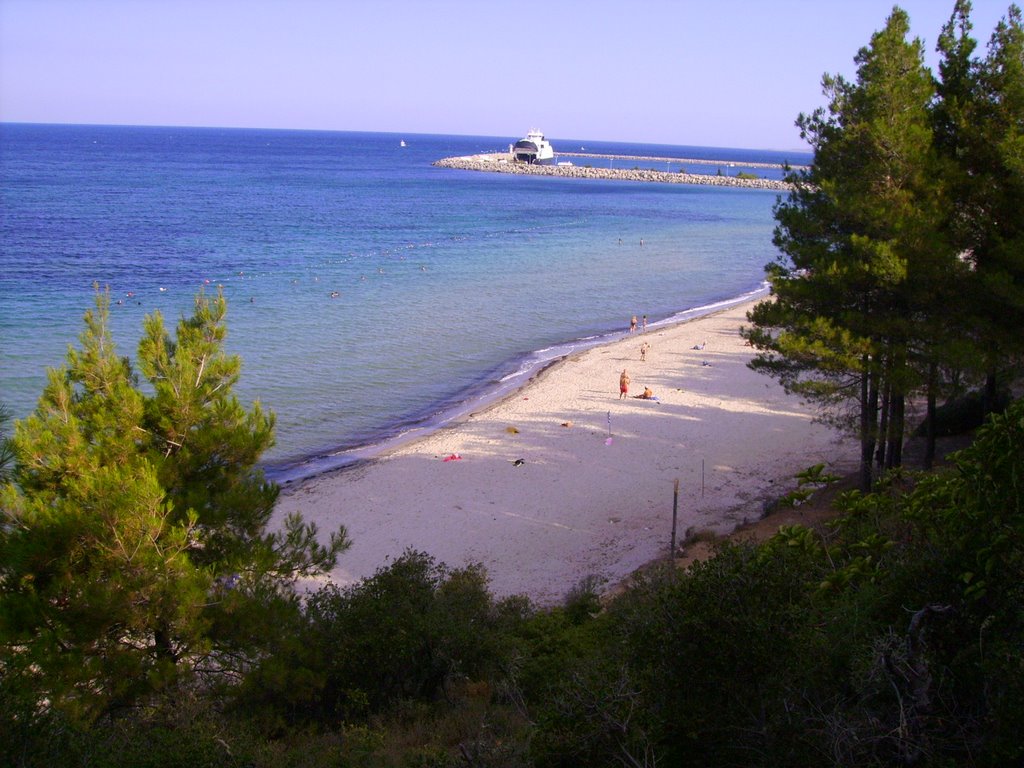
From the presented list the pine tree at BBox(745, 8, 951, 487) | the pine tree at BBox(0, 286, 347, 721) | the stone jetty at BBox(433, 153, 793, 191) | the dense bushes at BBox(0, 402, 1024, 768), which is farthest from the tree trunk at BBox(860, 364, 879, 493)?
the stone jetty at BBox(433, 153, 793, 191)

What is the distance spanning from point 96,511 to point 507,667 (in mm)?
4058

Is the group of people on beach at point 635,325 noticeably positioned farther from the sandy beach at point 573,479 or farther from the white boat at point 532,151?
the white boat at point 532,151

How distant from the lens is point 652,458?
1869 centimetres

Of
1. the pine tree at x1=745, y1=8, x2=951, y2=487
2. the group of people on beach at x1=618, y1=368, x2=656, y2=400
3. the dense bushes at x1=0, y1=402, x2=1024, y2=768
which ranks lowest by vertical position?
the group of people on beach at x1=618, y1=368, x2=656, y2=400

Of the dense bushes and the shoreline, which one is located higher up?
the dense bushes

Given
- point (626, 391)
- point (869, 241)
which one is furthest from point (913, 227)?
point (626, 391)

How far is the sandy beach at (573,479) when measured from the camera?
14070 mm

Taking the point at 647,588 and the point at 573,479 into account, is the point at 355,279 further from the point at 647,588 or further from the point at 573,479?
the point at 647,588

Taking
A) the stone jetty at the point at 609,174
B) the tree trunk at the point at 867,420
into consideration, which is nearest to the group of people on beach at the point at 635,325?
the tree trunk at the point at 867,420

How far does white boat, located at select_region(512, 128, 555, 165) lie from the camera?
13788 cm

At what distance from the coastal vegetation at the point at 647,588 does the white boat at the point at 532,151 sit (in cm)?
12883

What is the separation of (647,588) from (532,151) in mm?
135690

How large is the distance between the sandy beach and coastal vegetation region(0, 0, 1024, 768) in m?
3.53

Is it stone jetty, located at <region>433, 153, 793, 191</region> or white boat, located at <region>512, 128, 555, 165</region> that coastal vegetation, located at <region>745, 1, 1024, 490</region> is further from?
white boat, located at <region>512, 128, 555, 165</region>
